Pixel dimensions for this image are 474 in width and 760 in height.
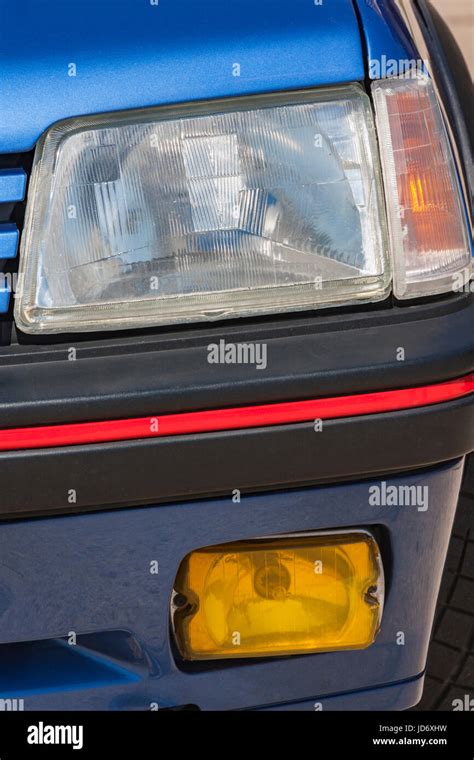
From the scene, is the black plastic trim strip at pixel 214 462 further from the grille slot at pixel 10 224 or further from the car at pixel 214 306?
the grille slot at pixel 10 224

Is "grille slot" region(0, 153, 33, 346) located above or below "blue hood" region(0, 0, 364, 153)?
below

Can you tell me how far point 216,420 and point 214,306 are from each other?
15 centimetres

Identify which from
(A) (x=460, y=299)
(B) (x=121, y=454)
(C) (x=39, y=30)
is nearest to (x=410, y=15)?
(A) (x=460, y=299)

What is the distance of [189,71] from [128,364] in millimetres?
378

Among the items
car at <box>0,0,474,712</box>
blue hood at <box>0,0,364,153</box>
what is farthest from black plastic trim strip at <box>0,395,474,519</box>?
blue hood at <box>0,0,364,153</box>

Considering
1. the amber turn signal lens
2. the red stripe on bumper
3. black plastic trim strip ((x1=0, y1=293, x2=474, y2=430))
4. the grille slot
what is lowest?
the amber turn signal lens

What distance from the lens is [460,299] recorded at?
1.35m

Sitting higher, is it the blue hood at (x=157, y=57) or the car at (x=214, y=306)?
the blue hood at (x=157, y=57)

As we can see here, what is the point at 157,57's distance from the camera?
123cm

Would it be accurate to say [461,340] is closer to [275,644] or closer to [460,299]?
[460,299]

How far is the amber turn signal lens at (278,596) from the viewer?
1.37 meters

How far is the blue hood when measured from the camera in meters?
1.22
